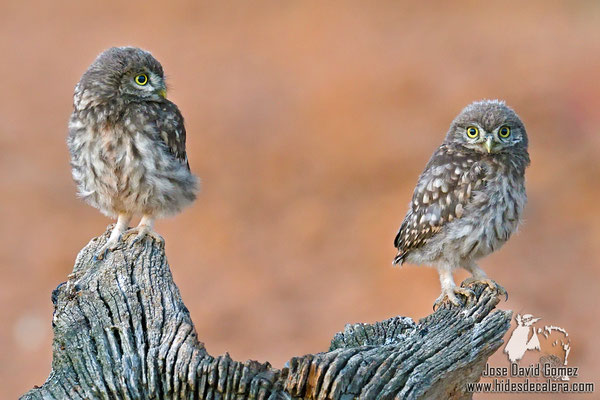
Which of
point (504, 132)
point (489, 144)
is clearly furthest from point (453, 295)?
point (504, 132)

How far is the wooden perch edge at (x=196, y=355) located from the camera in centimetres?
349

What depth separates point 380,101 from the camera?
18.4 metres

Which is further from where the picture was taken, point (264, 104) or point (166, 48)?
point (166, 48)

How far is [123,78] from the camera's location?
5.63m

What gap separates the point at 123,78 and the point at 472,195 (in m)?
2.28

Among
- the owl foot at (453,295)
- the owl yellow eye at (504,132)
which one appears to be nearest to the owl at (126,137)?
the owl foot at (453,295)

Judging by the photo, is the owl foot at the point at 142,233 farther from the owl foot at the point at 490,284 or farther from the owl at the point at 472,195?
the owl foot at the point at 490,284

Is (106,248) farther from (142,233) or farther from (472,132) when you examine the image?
(472,132)

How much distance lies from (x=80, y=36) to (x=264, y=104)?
20.4 ft

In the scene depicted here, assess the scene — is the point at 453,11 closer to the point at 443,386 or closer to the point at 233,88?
the point at 233,88

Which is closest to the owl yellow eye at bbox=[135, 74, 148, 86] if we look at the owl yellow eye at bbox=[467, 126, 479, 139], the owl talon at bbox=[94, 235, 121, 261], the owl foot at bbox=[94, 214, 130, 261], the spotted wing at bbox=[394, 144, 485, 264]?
the owl foot at bbox=[94, 214, 130, 261]

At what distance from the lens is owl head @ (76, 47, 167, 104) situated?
5.60 metres

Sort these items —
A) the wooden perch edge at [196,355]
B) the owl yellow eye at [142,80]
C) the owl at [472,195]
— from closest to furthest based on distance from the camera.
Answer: the wooden perch edge at [196,355]
the owl at [472,195]
the owl yellow eye at [142,80]

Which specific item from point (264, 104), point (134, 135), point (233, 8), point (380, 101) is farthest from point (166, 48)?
point (134, 135)
